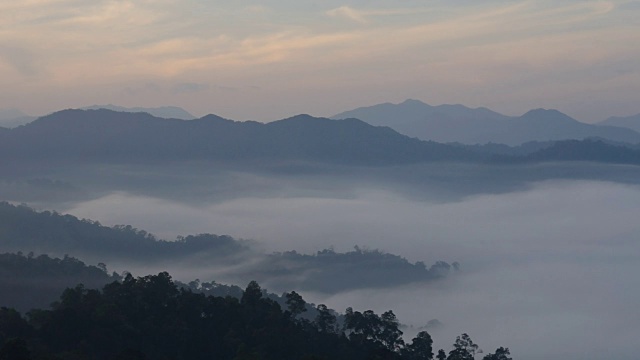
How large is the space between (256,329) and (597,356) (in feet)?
245

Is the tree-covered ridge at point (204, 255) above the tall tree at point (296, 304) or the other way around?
above

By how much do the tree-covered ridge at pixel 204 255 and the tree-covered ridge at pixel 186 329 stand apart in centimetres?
6017

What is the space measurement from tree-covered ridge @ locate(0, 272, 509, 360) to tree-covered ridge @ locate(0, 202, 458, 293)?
2369 inches

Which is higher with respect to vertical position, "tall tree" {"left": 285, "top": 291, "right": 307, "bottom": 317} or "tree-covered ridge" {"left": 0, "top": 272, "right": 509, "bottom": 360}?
"tall tree" {"left": 285, "top": 291, "right": 307, "bottom": 317}

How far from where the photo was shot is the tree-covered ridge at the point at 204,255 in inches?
3920

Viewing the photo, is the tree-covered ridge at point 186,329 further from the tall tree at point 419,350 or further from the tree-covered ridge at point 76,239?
the tree-covered ridge at point 76,239

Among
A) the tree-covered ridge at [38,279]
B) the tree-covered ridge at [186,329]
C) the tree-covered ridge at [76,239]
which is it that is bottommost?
the tree-covered ridge at [186,329]

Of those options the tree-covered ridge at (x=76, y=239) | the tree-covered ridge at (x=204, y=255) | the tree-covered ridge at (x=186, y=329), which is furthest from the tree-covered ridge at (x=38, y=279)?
the tree-covered ridge at (x=204, y=255)

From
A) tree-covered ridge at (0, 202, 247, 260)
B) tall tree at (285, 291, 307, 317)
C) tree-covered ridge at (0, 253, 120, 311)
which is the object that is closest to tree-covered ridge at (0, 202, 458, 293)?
tree-covered ridge at (0, 202, 247, 260)

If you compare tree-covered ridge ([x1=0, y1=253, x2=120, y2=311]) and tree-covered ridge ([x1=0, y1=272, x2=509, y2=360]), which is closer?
tree-covered ridge ([x1=0, y1=272, x2=509, y2=360])

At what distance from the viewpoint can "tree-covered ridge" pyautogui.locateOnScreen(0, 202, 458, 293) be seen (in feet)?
327

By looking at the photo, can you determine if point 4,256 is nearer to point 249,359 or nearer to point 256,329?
point 256,329

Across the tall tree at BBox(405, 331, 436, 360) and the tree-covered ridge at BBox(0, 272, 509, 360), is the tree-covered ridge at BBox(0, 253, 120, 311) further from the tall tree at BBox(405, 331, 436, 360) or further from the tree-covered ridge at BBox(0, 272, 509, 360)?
the tall tree at BBox(405, 331, 436, 360)

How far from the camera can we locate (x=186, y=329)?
35.2 meters
